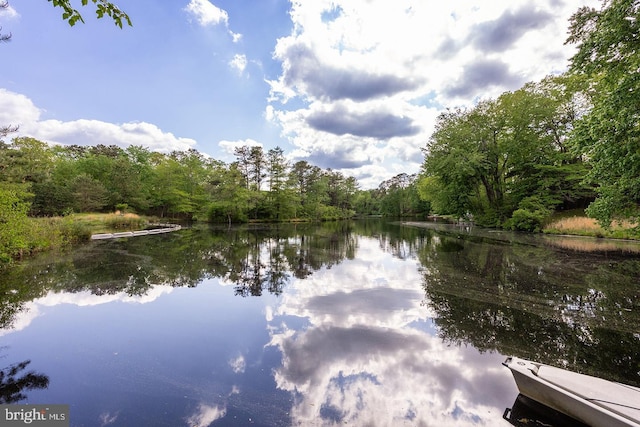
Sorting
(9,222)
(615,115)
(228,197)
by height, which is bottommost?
(9,222)

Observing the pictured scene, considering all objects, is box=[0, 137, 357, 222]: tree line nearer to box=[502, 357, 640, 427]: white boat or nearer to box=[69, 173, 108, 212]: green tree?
box=[69, 173, 108, 212]: green tree

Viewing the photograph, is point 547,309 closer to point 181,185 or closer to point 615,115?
point 615,115

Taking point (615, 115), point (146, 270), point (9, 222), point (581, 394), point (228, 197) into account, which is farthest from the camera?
point (228, 197)

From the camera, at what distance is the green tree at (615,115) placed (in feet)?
17.5

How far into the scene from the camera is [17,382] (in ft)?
10.2

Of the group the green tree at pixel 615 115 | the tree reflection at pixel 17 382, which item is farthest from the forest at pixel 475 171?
the tree reflection at pixel 17 382

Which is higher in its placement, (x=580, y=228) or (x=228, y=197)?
(x=228, y=197)

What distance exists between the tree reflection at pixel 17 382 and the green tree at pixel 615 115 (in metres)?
9.78

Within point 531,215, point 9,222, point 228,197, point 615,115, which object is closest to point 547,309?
point 615,115

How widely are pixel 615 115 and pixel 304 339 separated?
7.49 m

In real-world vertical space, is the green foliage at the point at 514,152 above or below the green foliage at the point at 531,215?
above

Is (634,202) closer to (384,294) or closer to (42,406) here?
(384,294)

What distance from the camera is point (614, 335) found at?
422 centimetres

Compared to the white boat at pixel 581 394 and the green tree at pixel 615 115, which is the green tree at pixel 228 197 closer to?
the green tree at pixel 615 115
